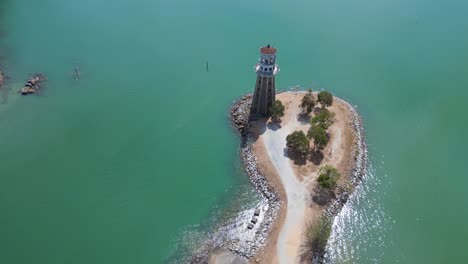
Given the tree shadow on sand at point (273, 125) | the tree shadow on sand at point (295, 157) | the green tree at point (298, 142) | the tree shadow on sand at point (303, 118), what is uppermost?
the tree shadow on sand at point (303, 118)

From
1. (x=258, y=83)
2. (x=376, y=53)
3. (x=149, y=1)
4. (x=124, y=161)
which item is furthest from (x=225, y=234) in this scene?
(x=149, y=1)

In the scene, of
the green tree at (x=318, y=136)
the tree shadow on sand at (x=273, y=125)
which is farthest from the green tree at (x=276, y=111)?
the green tree at (x=318, y=136)

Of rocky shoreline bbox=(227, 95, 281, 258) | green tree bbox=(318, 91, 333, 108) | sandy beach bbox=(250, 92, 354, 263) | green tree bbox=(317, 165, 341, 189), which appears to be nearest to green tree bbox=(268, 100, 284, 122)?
sandy beach bbox=(250, 92, 354, 263)

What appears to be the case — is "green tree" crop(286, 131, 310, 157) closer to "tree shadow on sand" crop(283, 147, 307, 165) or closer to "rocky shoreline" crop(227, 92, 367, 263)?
"tree shadow on sand" crop(283, 147, 307, 165)

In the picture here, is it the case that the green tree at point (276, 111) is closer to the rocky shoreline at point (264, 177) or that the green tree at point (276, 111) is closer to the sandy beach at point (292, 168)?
the sandy beach at point (292, 168)

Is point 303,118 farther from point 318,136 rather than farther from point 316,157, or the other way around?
point 316,157

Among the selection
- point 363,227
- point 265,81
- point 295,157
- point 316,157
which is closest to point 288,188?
point 295,157
